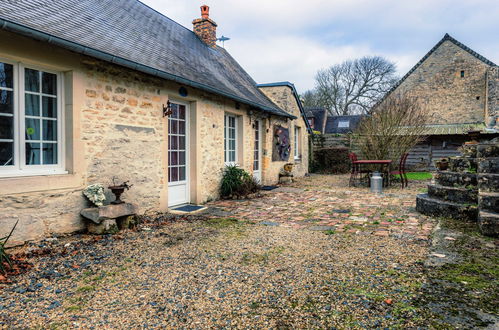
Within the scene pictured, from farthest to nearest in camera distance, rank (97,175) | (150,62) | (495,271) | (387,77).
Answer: (387,77), (150,62), (97,175), (495,271)

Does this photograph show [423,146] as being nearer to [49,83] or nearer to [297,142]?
[297,142]

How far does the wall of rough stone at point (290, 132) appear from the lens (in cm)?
1078

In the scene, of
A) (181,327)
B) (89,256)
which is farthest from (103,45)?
(181,327)

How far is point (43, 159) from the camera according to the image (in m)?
4.10

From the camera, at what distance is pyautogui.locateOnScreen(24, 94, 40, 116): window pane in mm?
3902

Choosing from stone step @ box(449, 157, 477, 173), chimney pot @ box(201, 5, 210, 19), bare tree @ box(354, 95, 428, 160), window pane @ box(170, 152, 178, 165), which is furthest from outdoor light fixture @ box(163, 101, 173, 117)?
bare tree @ box(354, 95, 428, 160)

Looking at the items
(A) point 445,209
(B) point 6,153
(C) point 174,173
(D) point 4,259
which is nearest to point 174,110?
(C) point 174,173

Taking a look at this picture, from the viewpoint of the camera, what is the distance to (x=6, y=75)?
372 cm

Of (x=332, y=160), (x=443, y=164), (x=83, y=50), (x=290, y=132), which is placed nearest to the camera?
(x=83, y=50)

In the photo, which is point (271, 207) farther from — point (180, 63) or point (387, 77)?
point (387, 77)

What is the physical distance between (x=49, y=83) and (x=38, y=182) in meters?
1.37

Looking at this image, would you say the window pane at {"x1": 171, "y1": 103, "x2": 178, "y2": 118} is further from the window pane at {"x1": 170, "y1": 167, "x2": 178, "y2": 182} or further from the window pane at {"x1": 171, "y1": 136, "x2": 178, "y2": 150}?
the window pane at {"x1": 170, "y1": 167, "x2": 178, "y2": 182}

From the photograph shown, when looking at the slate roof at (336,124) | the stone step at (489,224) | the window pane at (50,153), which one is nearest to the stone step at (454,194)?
the stone step at (489,224)

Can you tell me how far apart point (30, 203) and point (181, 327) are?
286cm
